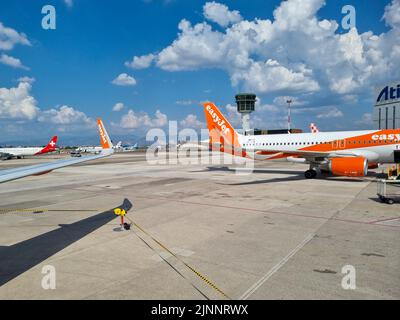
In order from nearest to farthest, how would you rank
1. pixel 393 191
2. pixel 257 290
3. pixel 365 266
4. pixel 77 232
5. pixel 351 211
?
pixel 257 290 < pixel 365 266 < pixel 77 232 < pixel 351 211 < pixel 393 191

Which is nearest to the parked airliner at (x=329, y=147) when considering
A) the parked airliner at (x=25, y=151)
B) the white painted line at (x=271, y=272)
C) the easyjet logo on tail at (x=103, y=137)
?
the easyjet logo on tail at (x=103, y=137)

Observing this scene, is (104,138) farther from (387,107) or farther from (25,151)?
(25,151)

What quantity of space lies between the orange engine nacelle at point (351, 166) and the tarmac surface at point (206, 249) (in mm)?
4312

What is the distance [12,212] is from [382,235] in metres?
16.5

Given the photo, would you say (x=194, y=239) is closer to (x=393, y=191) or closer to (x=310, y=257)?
(x=310, y=257)

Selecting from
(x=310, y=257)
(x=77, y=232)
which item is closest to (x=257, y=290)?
(x=310, y=257)

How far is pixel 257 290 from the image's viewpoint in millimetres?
5582

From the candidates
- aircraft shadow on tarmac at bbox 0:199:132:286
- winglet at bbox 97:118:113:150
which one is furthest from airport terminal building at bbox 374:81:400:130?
aircraft shadow on tarmac at bbox 0:199:132:286

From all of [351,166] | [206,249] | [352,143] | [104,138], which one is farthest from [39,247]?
[352,143]

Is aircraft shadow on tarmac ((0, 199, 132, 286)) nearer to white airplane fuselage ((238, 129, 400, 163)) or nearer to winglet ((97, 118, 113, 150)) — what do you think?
winglet ((97, 118, 113, 150))

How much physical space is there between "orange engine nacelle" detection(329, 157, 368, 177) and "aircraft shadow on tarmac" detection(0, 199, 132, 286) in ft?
55.0

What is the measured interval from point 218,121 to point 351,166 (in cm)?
1462

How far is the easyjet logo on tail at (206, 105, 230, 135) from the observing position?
29.6 metres

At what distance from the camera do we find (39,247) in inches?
330
